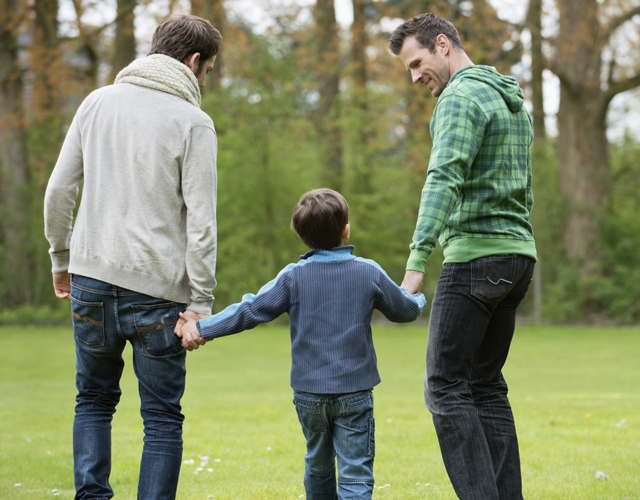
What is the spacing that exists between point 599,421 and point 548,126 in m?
19.5

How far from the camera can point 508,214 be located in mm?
3025

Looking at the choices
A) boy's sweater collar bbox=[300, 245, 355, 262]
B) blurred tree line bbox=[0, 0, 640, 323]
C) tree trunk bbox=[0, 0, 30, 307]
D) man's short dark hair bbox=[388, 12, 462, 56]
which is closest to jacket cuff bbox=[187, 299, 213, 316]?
boy's sweater collar bbox=[300, 245, 355, 262]

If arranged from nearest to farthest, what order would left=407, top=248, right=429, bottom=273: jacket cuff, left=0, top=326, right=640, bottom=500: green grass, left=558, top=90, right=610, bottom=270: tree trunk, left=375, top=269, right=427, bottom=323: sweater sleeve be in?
1. left=407, top=248, right=429, bottom=273: jacket cuff
2. left=375, top=269, right=427, bottom=323: sweater sleeve
3. left=0, top=326, right=640, bottom=500: green grass
4. left=558, top=90, right=610, bottom=270: tree trunk

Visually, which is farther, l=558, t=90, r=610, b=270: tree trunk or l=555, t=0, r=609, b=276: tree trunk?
l=558, t=90, r=610, b=270: tree trunk

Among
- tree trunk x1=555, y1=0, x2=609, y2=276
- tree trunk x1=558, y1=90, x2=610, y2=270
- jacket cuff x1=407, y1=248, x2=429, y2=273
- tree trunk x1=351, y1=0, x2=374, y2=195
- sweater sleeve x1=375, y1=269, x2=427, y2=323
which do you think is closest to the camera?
jacket cuff x1=407, y1=248, x2=429, y2=273

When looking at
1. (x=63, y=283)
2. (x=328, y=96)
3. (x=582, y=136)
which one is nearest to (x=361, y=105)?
(x=328, y=96)

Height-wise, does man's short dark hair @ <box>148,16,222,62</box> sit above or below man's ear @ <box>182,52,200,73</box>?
above

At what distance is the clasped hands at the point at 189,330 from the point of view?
2979 millimetres

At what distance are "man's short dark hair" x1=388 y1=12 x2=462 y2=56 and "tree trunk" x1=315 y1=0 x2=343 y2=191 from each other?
578 inches

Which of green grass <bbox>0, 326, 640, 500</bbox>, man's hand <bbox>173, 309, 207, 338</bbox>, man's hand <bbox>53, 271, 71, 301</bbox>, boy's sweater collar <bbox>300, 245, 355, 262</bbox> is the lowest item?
green grass <bbox>0, 326, 640, 500</bbox>

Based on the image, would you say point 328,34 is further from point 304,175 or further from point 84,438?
point 84,438

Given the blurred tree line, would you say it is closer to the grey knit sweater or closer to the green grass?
the green grass

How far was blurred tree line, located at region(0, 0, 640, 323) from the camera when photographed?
663 inches

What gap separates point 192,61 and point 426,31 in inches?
36.1
